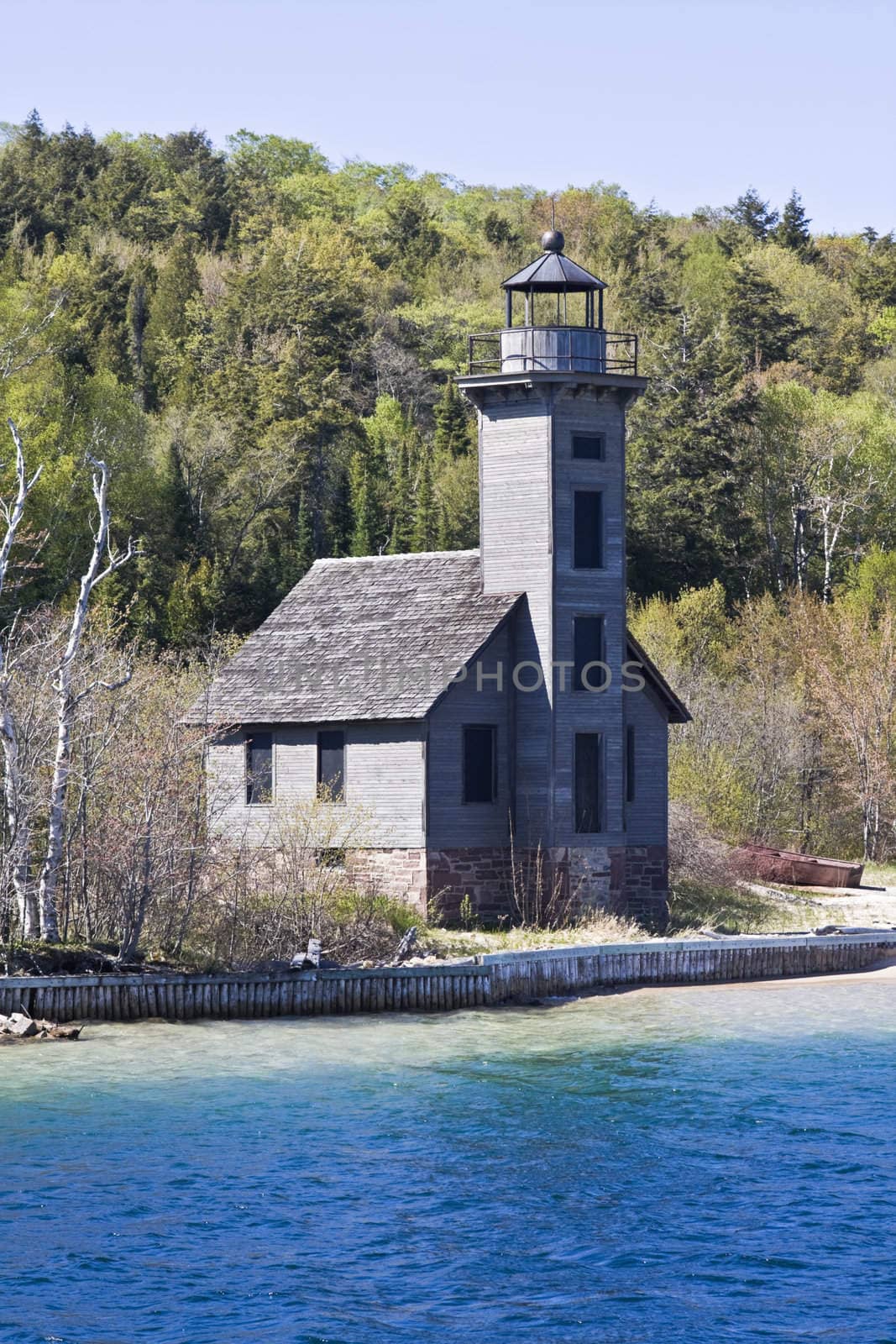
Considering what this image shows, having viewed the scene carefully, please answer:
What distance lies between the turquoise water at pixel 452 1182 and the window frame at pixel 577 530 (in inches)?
392

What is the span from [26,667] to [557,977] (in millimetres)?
11217

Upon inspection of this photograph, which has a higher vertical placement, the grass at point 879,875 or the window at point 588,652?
the window at point 588,652

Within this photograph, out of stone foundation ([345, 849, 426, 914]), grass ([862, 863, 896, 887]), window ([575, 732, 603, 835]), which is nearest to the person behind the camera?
stone foundation ([345, 849, 426, 914])

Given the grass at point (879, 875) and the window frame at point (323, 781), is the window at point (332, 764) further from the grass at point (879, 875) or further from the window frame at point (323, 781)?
the grass at point (879, 875)

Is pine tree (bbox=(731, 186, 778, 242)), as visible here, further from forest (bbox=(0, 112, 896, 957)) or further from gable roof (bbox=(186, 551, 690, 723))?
gable roof (bbox=(186, 551, 690, 723))

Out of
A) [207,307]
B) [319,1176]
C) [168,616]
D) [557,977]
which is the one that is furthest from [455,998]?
[207,307]

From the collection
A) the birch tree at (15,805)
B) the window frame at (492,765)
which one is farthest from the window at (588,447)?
the birch tree at (15,805)

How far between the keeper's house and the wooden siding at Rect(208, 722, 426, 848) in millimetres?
42

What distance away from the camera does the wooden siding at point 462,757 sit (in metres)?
35.6

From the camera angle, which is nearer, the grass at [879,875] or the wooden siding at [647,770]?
the wooden siding at [647,770]

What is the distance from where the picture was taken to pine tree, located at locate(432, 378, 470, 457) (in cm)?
7644

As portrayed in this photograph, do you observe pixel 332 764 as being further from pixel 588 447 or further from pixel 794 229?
pixel 794 229

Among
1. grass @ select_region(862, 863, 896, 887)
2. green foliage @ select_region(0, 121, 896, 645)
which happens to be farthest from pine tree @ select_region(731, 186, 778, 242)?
grass @ select_region(862, 863, 896, 887)

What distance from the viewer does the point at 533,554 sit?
3628 cm
